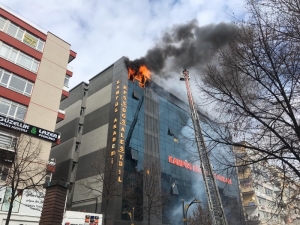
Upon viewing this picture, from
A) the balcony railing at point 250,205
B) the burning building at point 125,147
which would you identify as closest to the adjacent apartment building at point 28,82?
the burning building at point 125,147

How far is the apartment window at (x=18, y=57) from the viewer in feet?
85.4

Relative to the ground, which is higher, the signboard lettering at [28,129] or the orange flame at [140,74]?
the orange flame at [140,74]

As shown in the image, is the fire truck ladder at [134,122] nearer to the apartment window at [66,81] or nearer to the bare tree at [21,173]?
the apartment window at [66,81]

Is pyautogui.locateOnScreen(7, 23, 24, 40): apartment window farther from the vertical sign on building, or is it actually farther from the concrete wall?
the vertical sign on building

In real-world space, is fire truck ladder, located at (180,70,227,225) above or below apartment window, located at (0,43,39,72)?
below

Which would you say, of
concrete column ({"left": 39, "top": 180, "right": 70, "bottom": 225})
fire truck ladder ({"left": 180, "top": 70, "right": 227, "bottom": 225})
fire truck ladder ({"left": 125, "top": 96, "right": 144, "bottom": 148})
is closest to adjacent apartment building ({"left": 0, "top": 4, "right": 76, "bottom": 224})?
fire truck ladder ({"left": 125, "top": 96, "right": 144, "bottom": 148})

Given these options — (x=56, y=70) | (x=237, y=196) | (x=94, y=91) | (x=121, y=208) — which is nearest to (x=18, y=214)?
(x=121, y=208)

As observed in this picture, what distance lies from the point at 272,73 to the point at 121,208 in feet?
88.6

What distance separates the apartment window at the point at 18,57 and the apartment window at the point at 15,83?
1626mm

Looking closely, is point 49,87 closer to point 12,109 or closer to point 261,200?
point 12,109

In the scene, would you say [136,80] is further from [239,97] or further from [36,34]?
[239,97]

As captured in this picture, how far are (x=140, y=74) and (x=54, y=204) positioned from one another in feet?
113

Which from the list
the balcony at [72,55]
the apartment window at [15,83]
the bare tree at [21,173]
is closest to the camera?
the bare tree at [21,173]

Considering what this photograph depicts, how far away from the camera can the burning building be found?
32.4 metres
